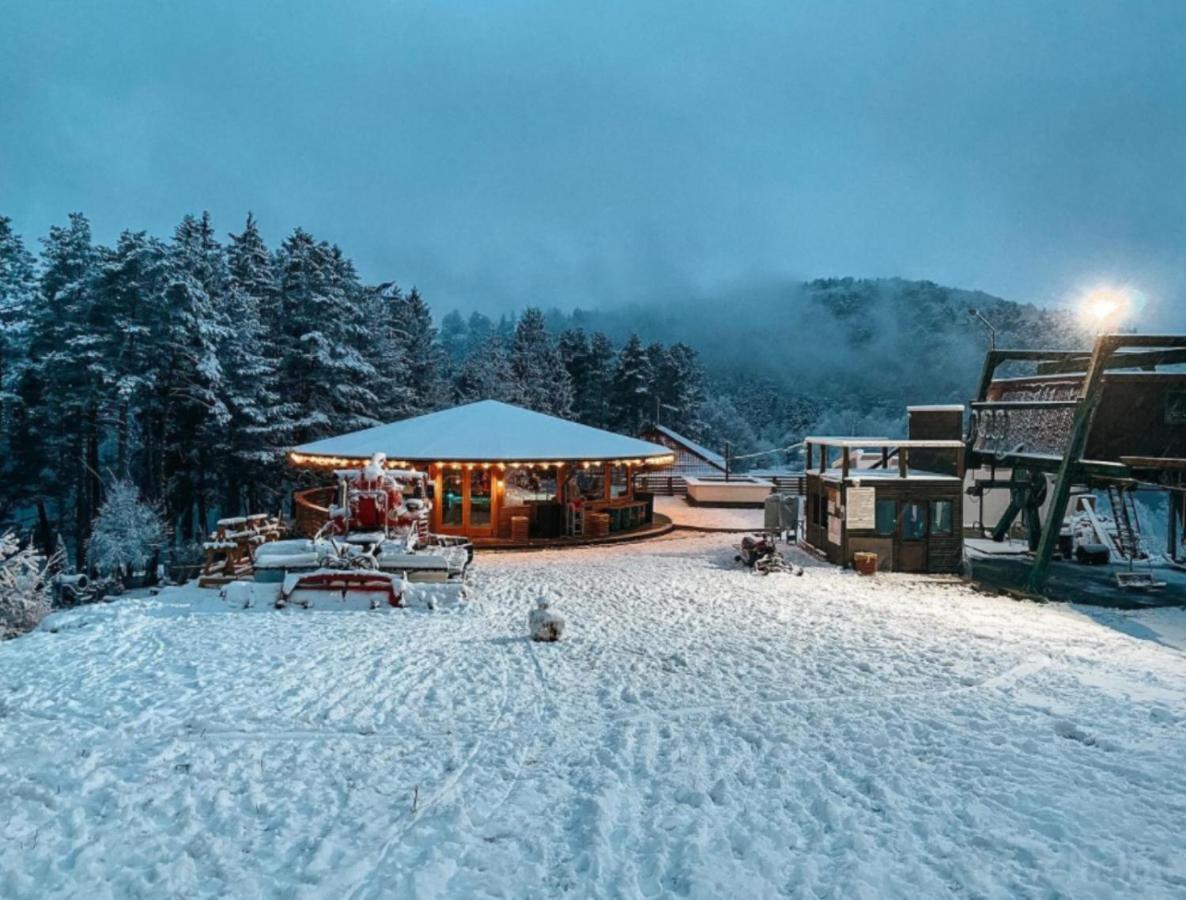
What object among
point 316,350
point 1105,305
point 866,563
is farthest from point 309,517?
point 1105,305

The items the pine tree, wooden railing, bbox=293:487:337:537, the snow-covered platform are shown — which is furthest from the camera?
the pine tree

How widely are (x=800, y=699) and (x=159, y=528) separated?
77.8 ft

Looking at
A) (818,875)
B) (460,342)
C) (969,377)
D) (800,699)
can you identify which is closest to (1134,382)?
(800,699)

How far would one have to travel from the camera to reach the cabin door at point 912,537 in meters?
14.8

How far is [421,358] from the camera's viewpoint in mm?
40031

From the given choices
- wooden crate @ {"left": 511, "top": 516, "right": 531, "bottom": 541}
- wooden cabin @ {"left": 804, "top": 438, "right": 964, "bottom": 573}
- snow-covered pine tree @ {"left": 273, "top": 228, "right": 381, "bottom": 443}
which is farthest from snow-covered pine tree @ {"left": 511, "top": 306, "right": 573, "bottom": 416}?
wooden cabin @ {"left": 804, "top": 438, "right": 964, "bottom": 573}

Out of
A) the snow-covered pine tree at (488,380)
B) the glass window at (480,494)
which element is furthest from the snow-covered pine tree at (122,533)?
the snow-covered pine tree at (488,380)

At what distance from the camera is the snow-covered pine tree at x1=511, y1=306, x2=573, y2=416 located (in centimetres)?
4156

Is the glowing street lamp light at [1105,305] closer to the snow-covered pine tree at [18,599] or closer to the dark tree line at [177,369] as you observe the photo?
the snow-covered pine tree at [18,599]

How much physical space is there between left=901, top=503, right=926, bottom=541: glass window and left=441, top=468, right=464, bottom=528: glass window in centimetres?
1115

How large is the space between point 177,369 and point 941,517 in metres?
25.6

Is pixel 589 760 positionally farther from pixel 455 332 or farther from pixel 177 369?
pixel 455 332

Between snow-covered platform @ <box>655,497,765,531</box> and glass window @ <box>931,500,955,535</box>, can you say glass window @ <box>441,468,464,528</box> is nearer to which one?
snow-covered platform @ <box>655,497,765,531</box>

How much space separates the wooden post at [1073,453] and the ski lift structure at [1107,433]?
0.02m
